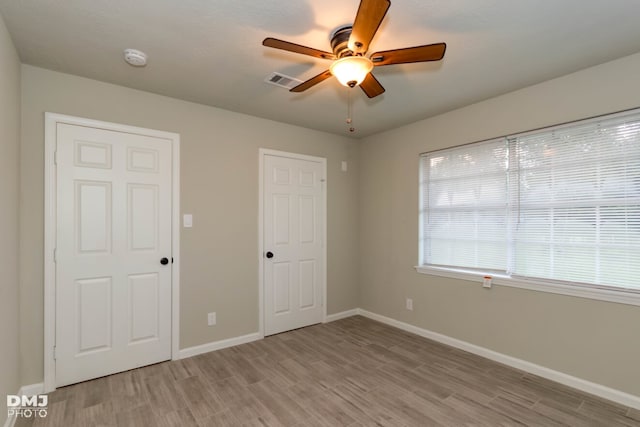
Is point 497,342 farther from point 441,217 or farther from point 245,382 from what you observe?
point 245,382

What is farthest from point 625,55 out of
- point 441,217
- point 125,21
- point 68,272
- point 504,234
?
point 68,272

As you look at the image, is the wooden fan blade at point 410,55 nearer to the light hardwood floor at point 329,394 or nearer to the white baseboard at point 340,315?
the light hardwood floor at point 329,394

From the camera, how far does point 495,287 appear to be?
3.06 m

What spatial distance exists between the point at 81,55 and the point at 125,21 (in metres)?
0.68

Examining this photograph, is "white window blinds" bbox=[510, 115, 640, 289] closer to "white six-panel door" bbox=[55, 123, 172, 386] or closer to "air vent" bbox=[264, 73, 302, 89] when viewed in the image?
"air vent" bbox=[264, 73, 302, 89]

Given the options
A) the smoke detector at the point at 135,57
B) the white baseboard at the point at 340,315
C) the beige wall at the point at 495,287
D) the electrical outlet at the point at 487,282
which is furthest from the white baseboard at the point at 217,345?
the smoke detector at the point at 135,57

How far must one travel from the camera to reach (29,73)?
8.02ft

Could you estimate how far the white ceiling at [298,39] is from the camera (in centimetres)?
179

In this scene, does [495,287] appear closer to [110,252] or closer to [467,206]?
[467,206]

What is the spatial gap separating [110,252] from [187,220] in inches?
27.8

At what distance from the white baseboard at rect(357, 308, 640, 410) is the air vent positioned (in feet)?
10.0

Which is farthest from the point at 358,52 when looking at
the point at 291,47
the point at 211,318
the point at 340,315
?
the point at 340,315

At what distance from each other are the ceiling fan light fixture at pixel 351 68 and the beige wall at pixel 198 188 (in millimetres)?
1958

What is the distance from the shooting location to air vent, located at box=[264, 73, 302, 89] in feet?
8.54
